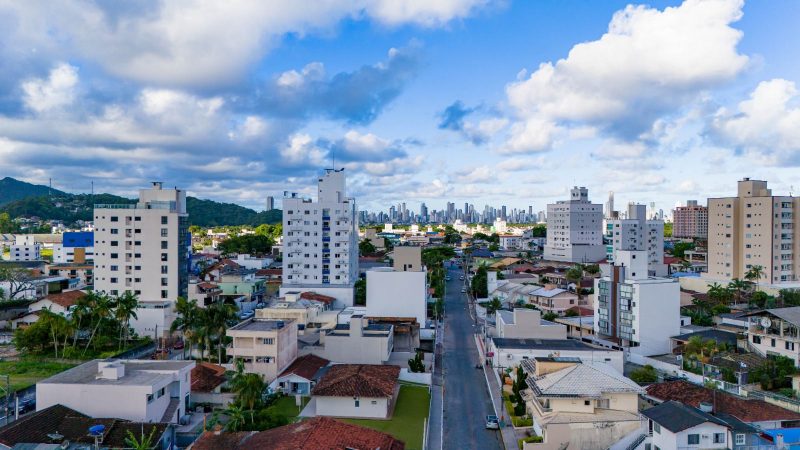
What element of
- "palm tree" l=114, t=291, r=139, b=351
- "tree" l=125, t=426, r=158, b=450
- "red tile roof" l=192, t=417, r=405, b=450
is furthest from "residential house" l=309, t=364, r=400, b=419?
"palm tree" l=114, t=291, r=139, b=351

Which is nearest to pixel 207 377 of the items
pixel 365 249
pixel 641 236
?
pixel 641 236

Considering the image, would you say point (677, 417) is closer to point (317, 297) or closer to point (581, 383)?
point (581, 383)

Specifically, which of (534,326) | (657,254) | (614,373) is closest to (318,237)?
(534,326)

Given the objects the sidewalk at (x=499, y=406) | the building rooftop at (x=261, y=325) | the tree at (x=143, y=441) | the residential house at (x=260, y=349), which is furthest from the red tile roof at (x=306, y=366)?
the tree at (x=143, y=441)

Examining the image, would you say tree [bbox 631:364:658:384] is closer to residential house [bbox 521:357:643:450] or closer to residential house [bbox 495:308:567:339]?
residential house [bbox 521:357:643:450]

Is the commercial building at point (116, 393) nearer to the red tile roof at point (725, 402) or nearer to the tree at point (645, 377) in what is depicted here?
the red tile roof at point (725, 402)

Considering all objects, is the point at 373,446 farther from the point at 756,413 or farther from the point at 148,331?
the point at 148,331
